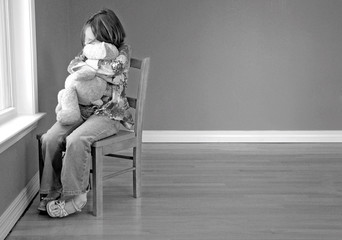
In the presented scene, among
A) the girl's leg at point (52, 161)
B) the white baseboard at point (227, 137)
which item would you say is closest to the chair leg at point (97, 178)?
the girl's leg at point (52, 161)

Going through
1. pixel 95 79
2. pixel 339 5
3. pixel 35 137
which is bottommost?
pixel 35 137

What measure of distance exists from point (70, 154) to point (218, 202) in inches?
32.1

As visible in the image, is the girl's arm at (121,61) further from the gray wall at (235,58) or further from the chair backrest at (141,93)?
the gray wall at (235,58)

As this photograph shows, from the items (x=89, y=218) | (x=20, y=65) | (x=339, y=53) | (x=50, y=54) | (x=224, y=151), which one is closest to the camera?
(x=89, y=218)

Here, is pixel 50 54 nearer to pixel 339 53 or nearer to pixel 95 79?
pixel 95 79

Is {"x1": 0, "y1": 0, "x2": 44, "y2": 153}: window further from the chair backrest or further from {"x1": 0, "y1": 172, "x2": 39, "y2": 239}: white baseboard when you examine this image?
the chair backrest

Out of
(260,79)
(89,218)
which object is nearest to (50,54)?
(89,218)

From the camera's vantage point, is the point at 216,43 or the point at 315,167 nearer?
the point at 315,167

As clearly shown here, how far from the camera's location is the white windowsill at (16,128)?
213 centimetres

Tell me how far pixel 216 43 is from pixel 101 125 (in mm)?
1865

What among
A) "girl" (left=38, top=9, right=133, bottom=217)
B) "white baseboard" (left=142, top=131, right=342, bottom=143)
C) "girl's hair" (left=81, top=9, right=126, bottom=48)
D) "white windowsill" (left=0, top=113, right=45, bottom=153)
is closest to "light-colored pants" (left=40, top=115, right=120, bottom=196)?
"girl" (left=38, top=9, right=133, bottom=217)

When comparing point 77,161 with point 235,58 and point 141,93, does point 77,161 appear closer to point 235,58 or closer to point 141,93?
point 141,93

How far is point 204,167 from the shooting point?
133 inches

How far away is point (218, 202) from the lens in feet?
8.77
